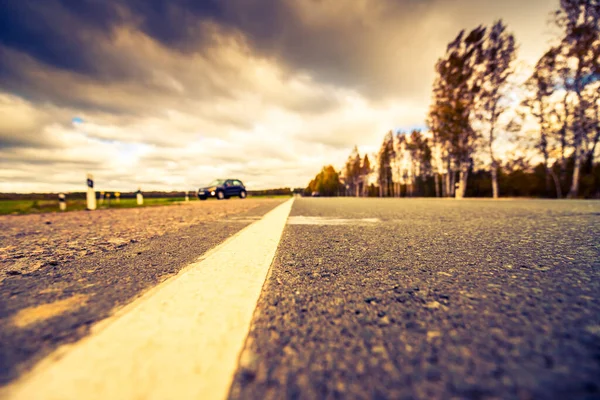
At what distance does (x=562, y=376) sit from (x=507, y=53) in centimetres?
2395

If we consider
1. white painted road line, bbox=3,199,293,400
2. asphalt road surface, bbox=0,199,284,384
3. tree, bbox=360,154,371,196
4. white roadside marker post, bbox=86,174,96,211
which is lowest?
asphalt road surface, bbox=0,199,284,384

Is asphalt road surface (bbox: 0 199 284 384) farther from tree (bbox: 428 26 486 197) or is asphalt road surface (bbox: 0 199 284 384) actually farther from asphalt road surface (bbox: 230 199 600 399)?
tree (bbox: 428 26 486 197)

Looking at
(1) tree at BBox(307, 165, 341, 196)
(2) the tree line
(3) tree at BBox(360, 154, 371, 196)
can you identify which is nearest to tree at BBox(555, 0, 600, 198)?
(2) the tree line

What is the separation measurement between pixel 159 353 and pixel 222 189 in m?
20.5

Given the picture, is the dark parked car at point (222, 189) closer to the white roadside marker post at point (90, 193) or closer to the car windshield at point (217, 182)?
→ the car windshield at point (217, 182)

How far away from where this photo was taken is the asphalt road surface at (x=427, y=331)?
0.48 metres

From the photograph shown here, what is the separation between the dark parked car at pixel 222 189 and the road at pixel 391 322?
19.1 meters

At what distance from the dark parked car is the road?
19062 millimetres

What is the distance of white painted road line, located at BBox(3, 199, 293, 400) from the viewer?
462 mm

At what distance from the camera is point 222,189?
797 inches

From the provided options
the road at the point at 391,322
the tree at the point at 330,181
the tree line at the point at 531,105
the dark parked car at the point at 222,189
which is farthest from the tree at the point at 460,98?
the tree at the point at 330,181

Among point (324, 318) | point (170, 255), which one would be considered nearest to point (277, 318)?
point (324, 318)

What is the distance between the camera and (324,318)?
743 mm

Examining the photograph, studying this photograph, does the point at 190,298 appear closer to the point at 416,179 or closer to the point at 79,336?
→ the point at 79,336
